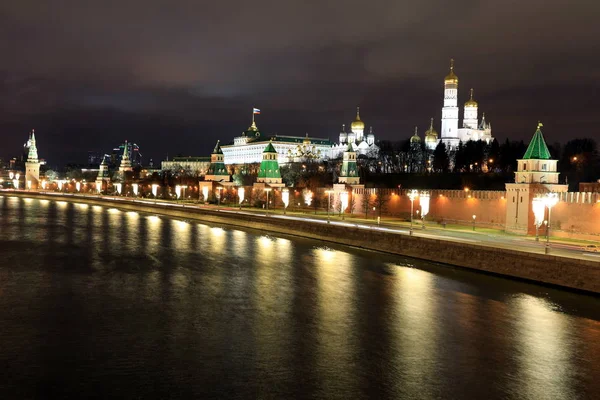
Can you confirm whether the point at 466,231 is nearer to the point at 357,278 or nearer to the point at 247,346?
the point at 357,278

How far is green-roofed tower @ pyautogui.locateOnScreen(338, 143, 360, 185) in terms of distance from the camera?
143 feet

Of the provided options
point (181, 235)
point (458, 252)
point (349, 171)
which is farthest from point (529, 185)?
point (349, 171)

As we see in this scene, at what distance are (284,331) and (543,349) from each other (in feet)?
17.9

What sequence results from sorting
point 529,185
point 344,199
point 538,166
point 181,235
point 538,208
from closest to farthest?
point 538,208 → point 529,185 → point 538,166 → point 181,235 → point 344,199

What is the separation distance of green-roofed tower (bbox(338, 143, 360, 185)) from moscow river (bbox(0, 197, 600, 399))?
2215 centimetres

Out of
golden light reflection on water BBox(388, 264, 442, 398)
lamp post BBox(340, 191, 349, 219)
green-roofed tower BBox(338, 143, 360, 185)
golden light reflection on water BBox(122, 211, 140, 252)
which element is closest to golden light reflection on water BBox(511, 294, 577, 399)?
golden light reflection on water BBox(388, 264, 442, 398)

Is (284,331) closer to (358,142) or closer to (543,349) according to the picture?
(543,349)

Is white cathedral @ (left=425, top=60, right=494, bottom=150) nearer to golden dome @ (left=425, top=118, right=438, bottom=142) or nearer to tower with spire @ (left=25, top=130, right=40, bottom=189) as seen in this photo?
golden dome @ (left=425, top=118, right=438, bottom=142)

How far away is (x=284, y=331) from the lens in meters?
12.2

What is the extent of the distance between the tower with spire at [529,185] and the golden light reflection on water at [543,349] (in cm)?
1040

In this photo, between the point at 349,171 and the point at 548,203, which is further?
the point at 349,171

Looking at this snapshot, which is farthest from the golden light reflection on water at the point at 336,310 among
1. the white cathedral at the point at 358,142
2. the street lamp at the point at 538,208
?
the white cathedral at the point at 358,142

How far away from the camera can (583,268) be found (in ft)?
52.4

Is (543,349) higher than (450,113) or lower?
lower
